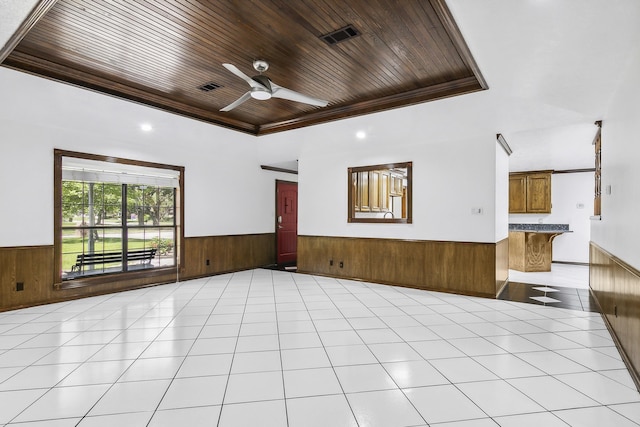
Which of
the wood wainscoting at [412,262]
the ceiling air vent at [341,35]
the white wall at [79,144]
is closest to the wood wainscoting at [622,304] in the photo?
the wood wainscoting at [412,262]

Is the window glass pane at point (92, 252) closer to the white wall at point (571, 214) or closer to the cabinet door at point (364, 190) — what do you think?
the cabinet door at point (364, 190)

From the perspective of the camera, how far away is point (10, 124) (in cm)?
412

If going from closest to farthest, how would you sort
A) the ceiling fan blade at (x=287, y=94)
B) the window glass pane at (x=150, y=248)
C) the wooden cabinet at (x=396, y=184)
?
the ceiling fan blade at (x=287, y=94)
the window glass pane at (x=150, y=248)
the wooden cabinet at (x=396, y=184)

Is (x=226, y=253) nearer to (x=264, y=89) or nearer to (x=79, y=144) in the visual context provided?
(x=79, y=144)

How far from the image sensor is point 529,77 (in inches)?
131

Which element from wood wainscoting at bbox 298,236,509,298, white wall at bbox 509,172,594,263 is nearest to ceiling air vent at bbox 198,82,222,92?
wood wainscoting at bbox 298,236,509,298

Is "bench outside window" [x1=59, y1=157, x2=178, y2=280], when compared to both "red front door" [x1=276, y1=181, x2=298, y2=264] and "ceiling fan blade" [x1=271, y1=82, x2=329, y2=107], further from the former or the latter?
"ceiling fan blade" [x1=271, y1=82, x2=329, y2=107]

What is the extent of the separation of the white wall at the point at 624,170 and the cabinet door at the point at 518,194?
439 centimetres

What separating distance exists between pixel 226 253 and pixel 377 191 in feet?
11.3

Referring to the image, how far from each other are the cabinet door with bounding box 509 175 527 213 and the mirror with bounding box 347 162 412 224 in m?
2.61

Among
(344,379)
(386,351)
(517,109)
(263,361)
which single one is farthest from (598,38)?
(263,361)

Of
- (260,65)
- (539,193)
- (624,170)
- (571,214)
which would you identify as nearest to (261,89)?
(260,65)

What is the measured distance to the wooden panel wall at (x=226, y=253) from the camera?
623 centimetres

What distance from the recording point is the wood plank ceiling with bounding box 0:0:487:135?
2668 millimetres
